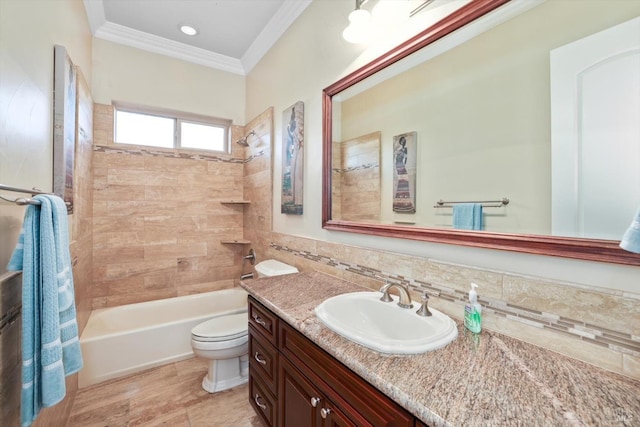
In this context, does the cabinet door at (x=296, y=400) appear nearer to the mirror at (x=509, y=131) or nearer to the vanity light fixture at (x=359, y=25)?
the mirror at (x=509, y=131)

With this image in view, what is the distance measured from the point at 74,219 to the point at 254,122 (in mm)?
1782

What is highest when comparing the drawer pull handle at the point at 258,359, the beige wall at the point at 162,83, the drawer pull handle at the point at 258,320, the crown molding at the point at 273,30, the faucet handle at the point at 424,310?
the crown molding at the point at 273,30

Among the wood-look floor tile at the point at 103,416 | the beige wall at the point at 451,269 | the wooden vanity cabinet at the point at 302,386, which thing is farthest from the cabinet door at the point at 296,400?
the wood-look floor tile at the point at 103,416

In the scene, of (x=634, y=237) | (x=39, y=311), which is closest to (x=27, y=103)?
(x=39, y=311)

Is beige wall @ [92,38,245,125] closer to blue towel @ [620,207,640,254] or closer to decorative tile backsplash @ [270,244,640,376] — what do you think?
decorative tile backsplash @ [270,244,640,376]

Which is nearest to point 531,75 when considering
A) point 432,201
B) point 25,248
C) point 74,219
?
point 432,201

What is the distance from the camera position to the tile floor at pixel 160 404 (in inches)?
66.4

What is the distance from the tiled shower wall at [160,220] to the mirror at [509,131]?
2.15 m

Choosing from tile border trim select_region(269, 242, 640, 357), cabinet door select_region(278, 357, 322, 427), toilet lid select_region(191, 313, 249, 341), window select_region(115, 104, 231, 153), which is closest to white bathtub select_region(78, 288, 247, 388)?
toilet lid select_region(191, 313, 249, 341)

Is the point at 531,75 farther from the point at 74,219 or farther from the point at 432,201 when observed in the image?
the point at 74,219

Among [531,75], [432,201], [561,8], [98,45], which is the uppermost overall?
[98,45]

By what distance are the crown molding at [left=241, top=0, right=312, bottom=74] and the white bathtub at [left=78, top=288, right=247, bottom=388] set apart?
251 centimetres

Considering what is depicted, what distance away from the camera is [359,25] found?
1.45 m

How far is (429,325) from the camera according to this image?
1.04 meters
